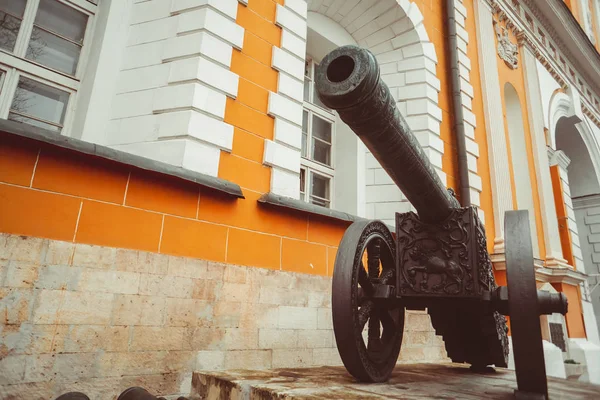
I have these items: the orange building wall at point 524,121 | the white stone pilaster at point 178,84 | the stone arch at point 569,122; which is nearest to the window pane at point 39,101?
the white stone pilaster at point 178,84

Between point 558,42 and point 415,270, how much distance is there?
36.6ft

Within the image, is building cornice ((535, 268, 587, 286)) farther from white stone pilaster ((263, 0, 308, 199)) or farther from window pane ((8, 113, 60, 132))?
window pane ((8, 113, 60, 132))

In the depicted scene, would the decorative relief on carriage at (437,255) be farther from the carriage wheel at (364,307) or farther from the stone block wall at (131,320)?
the stone block wall at (131,320)

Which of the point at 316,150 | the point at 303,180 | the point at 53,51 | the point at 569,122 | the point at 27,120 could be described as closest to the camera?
the point at 27,120

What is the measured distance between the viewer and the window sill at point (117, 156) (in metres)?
2.38

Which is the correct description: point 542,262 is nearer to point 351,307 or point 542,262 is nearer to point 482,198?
point 482,198

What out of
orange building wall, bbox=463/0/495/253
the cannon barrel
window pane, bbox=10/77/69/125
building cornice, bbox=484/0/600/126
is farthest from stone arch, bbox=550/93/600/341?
window pane, bbox=10/77/69/125

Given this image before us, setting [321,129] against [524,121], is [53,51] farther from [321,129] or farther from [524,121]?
[524,121]

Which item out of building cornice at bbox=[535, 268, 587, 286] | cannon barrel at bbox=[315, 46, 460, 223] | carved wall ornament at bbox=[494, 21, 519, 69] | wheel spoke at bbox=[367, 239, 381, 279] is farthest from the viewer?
carved wall ornament at bbox=[494, 21, 519, 69]

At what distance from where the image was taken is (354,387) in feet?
6.95

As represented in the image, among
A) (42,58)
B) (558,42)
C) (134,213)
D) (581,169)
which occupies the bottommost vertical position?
(134,213)

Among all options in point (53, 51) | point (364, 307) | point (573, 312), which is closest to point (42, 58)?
point (53, 51)

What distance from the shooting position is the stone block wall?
2.24 metres

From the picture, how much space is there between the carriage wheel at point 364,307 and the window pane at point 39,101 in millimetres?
2703
